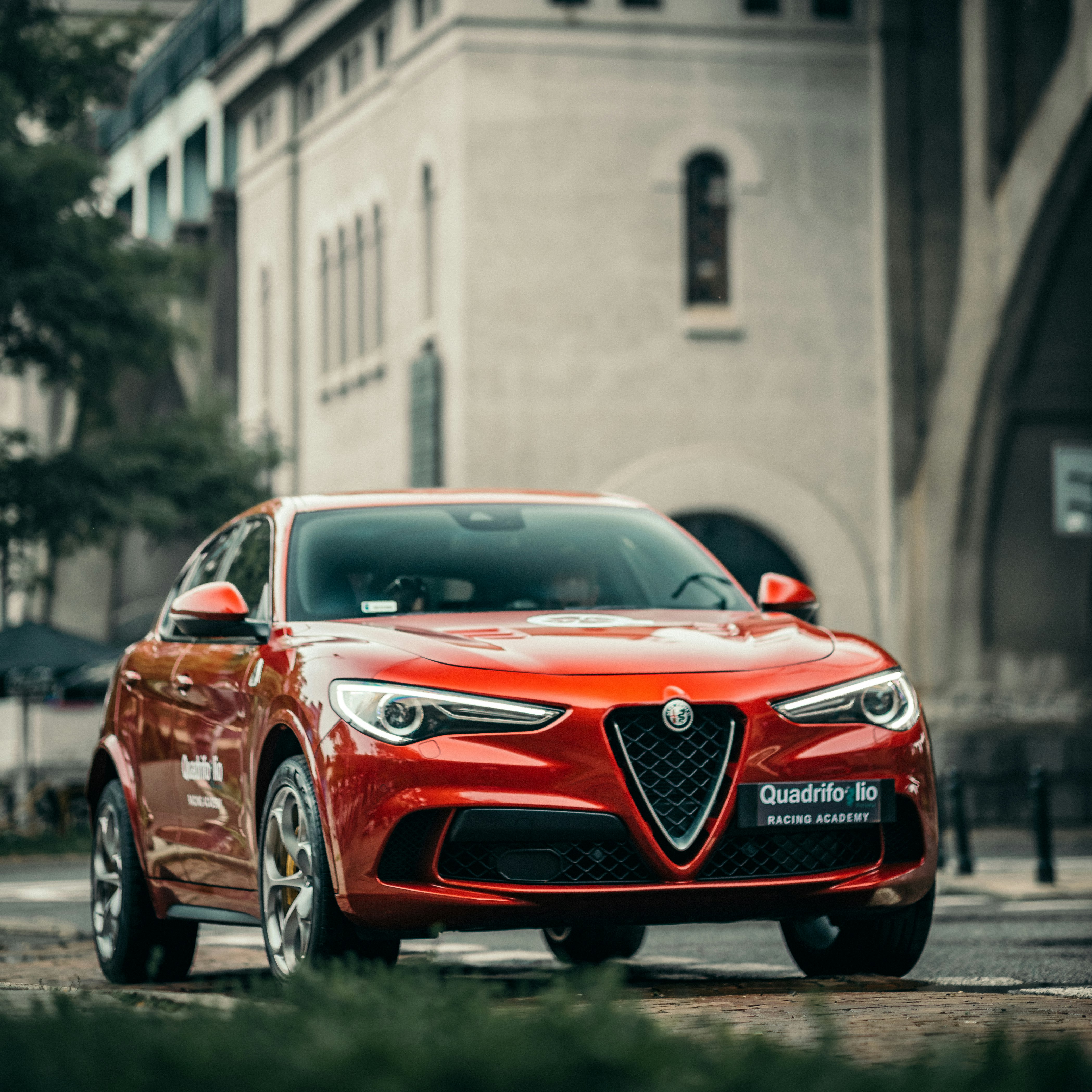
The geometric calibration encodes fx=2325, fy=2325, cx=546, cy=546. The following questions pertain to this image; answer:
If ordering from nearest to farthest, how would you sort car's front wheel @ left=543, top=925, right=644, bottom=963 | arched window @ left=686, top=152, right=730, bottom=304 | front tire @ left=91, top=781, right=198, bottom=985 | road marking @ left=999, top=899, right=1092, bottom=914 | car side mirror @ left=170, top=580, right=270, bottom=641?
car side mirror @ left=170, top=580, right=270, bottom=641 < front tire @ left=91, top=781, right=198, bottom=985 < car's front wheel @ left=543, top=925, right=644, bottom=963 < road marking @ left=999, top=899, right=1092, bottom=914 < arched window @ left=686, top=152, right=730, bottom=304

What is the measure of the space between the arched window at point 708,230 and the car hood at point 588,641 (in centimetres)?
2146

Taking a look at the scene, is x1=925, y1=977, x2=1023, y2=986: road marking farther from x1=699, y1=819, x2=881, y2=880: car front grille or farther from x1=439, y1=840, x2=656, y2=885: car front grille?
x1=439, y1=840, x2=656, y2=885: car front grille

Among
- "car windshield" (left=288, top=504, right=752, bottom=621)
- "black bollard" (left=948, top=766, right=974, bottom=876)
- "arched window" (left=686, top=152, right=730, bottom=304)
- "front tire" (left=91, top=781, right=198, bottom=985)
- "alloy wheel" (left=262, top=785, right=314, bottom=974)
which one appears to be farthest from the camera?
"arched window" (left=686, top=152, right=730, bottom=304)

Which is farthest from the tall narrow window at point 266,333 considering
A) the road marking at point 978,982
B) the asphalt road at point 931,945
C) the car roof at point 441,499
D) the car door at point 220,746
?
the road marking at point 978,982

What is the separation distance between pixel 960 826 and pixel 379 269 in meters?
15.4

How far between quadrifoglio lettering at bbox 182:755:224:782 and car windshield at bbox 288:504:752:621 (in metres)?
0.55

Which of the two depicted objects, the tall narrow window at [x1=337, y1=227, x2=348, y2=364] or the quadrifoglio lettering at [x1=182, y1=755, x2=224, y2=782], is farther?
the tall narrow window at [x1=337, y1=227, x2=348, y2=364]

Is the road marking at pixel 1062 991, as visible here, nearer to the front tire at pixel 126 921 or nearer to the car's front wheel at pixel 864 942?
the car's front wheel at pixel 864 942

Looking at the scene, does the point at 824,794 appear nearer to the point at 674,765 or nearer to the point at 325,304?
the point at 674,765

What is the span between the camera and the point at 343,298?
1303 inches

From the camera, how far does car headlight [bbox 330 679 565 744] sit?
6.36 metres

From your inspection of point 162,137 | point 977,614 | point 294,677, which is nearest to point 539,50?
point 977,614

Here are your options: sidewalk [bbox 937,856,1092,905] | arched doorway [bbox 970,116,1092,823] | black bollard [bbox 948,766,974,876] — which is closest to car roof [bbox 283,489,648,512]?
sidewalk [bbox 937,856,1092,905]

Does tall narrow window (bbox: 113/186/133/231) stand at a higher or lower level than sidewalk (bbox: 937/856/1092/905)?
higher
